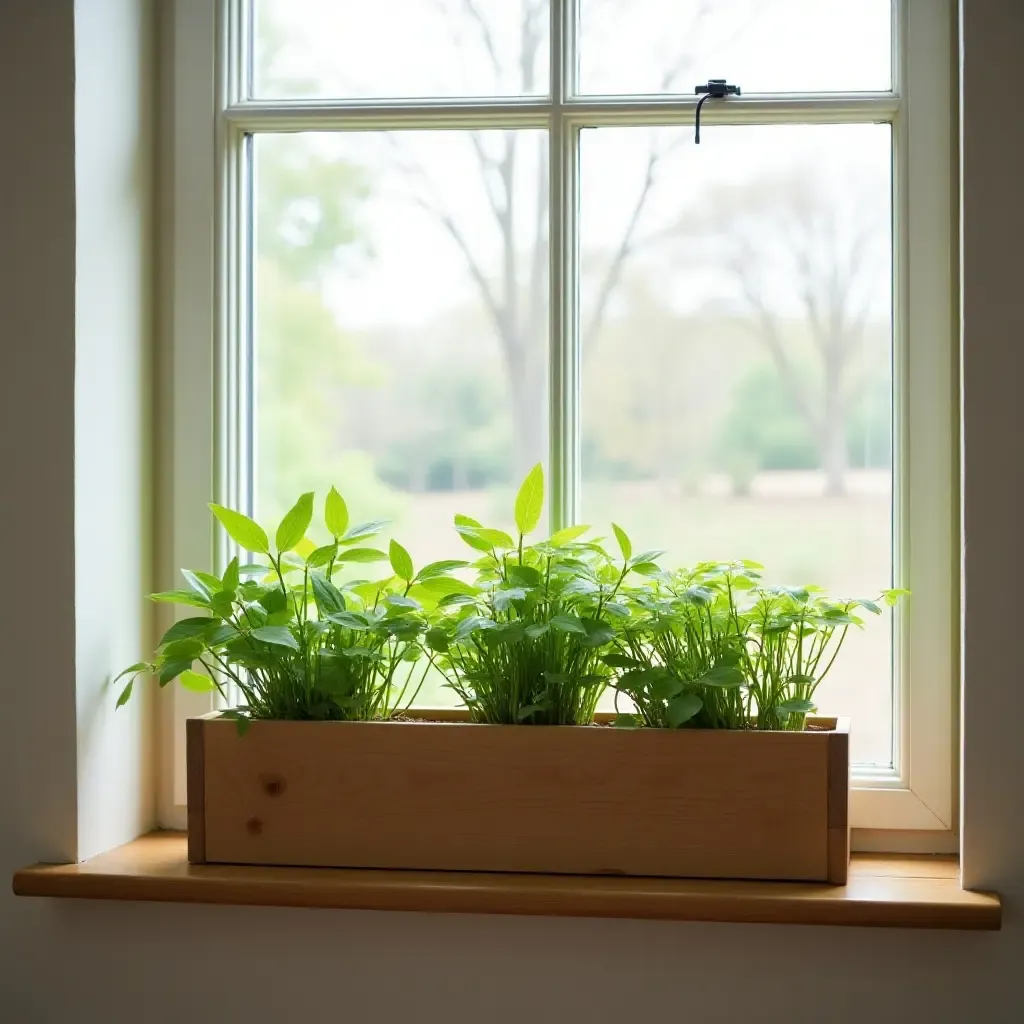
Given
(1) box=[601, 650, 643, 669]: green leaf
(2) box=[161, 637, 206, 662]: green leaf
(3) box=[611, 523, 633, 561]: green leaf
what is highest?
(3) box=[611, 523, 633, 561]: green leaf

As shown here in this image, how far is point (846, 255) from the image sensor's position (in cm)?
155

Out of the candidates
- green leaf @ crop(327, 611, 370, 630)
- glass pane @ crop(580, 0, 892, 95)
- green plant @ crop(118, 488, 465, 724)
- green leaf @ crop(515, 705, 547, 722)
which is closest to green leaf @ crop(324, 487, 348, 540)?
green plant @ crop(118, 488, 465, 724)

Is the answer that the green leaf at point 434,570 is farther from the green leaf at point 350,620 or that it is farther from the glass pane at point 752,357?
the glass pane at point 752,357

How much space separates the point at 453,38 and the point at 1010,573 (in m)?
1.03

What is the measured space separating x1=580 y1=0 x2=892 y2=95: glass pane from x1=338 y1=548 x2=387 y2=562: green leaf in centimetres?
71

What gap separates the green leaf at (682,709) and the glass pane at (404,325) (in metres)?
0.41

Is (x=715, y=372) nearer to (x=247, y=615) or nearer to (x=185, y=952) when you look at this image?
(x=247, y=615)

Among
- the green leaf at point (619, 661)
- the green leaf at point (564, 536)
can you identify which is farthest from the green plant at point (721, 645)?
the green leaf at point (564, 536)

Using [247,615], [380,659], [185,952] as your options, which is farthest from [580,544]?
[185,952]

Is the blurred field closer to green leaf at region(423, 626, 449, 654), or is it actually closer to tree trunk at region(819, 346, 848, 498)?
tree trunk at region(819, 346, 848, 498)

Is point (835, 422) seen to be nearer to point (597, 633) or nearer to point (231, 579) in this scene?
point (597, 633)

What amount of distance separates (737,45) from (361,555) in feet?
2.84

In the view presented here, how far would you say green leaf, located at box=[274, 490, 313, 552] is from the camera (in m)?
1.39

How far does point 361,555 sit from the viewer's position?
1.41m
